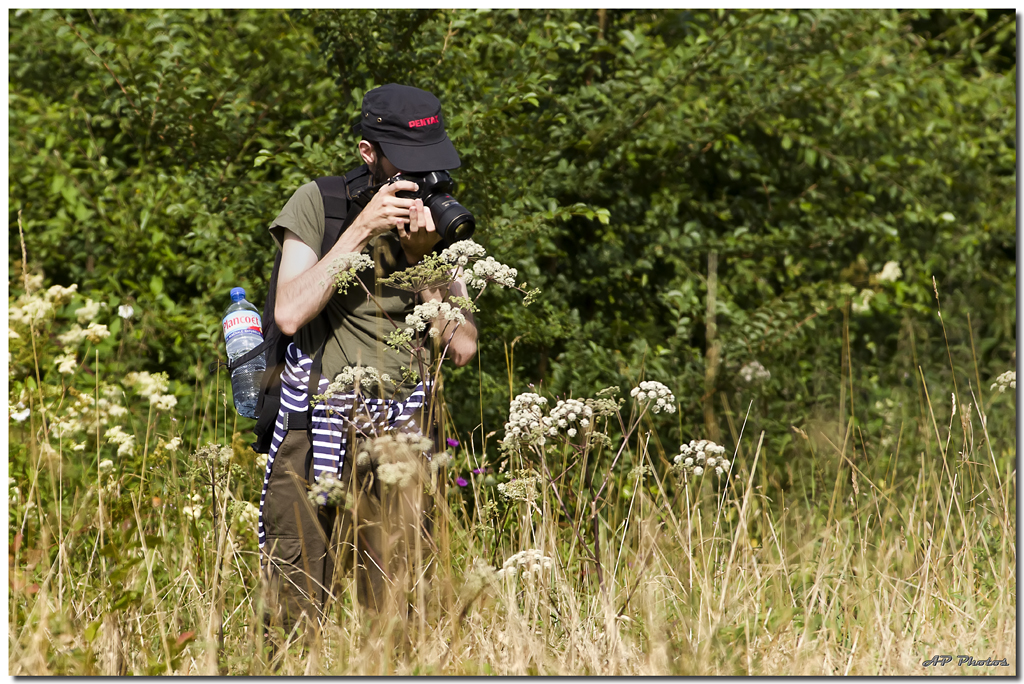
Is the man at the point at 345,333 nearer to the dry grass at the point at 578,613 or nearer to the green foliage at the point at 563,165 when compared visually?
the dry grass at the point at 578,613

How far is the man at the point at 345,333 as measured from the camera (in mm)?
2152

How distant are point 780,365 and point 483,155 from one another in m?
1.72

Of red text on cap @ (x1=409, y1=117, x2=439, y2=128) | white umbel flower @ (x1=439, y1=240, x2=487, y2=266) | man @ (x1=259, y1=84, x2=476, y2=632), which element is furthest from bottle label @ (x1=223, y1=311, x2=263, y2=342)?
white umbel flower @ (x1=439, y1=240, x2=487, y2=266)

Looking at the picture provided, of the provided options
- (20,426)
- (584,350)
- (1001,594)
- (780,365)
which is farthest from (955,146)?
(20,426)

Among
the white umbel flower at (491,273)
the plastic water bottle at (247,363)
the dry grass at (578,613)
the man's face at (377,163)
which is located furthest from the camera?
the plastic water bottle at (247,363)

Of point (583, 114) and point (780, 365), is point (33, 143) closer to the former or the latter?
point (583, 114)

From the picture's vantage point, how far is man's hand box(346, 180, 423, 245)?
2.13 metres

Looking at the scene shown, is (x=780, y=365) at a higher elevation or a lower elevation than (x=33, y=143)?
lower

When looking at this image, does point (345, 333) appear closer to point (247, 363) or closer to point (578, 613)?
point (247, 363)

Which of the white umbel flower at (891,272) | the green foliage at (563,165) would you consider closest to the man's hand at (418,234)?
the green foliage at (563,165)

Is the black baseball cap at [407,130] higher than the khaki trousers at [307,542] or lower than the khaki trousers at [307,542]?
higher

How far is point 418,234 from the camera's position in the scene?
7.27ft

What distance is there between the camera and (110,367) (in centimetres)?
356

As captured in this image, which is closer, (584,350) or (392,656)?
(392,656)
